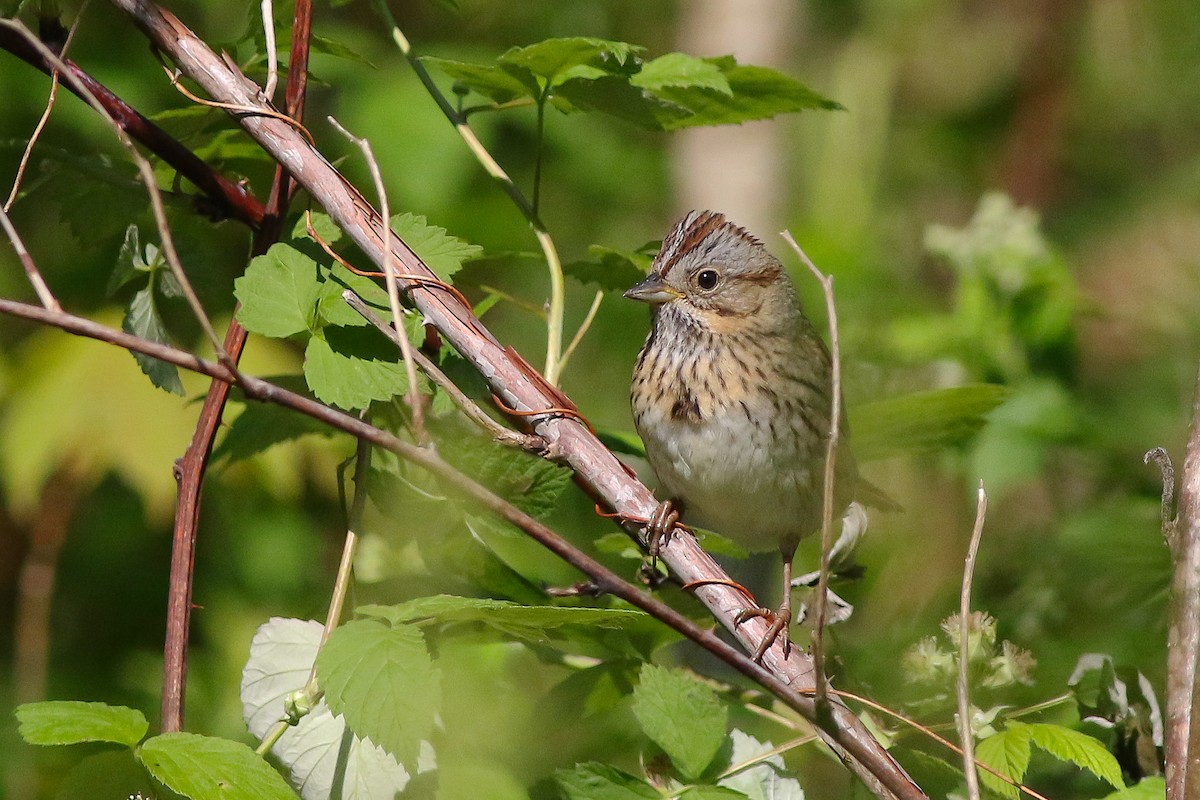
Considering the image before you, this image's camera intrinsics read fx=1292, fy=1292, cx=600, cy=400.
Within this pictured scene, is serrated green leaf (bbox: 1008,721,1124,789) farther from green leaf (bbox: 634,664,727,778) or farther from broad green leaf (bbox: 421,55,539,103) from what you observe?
broad green leaf (bbox: 421,55,539,103)

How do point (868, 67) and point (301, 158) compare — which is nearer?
point (301, 158)

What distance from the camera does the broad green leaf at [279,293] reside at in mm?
1730

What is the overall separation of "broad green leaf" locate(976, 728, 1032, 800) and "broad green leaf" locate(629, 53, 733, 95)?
3.36ft

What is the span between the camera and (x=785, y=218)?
273 inches

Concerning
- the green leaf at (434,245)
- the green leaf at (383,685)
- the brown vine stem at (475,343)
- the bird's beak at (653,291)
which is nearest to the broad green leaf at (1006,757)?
the brown vine stem at (475,343)

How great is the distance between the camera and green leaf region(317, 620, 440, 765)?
1.56 metres

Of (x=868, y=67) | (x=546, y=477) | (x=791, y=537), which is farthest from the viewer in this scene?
(x=868, y=67)

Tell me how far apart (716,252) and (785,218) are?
4.18 m

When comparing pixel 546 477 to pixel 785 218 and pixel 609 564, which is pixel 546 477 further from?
pixel 785 218

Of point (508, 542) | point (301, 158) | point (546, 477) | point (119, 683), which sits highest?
point (301, 158)

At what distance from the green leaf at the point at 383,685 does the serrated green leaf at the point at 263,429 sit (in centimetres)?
58

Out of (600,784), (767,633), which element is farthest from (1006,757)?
(600,784)

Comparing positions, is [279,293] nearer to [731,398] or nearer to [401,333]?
[401,333]

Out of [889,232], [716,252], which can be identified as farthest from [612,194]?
[716,252]
